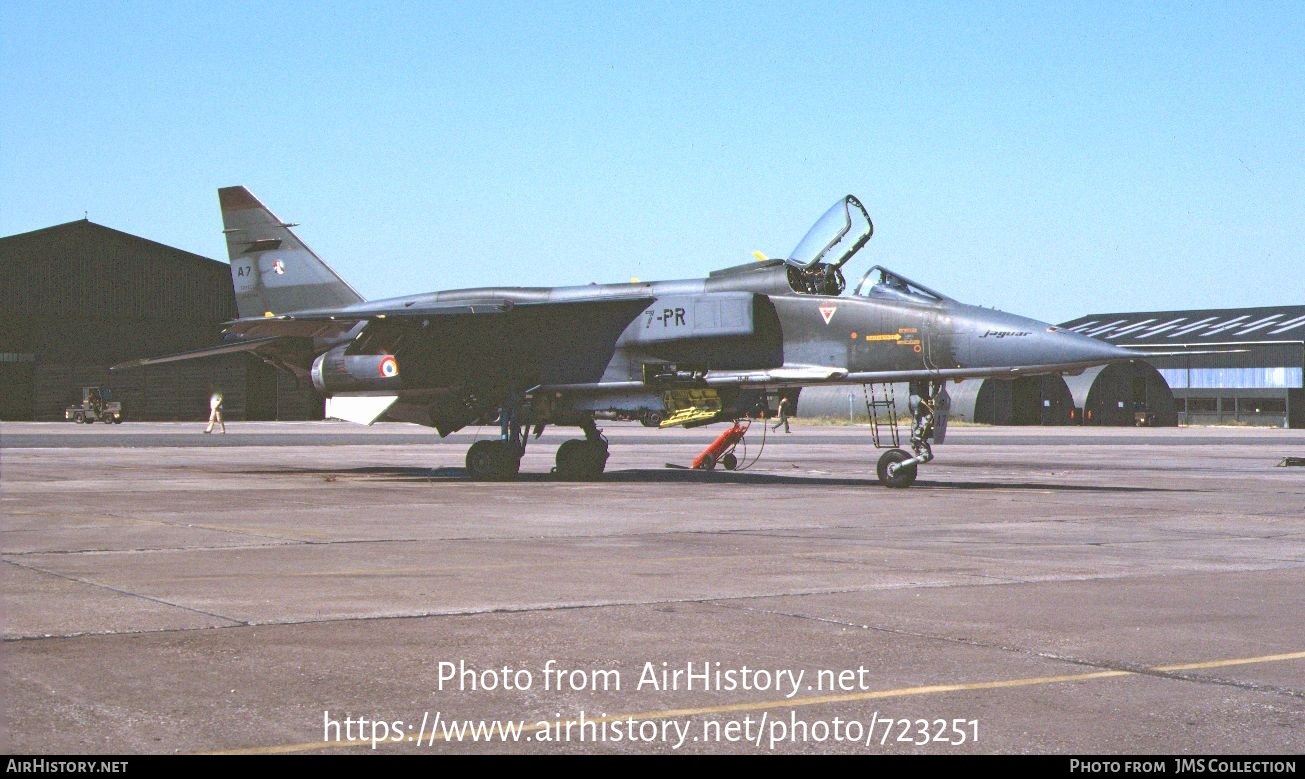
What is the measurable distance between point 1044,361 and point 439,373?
10.0m

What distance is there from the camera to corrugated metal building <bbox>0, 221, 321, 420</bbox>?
65.5m

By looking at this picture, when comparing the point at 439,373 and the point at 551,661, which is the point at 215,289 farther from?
the point at 551,661

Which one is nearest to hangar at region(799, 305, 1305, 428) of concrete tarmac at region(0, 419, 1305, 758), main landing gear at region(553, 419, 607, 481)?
main landing gear at region(553, 419, 607, 481)

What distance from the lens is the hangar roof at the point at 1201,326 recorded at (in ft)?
242

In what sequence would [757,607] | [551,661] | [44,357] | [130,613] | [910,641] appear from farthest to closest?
[44,357]
[757,607]
[130,613]
[910,641]
[551,661]

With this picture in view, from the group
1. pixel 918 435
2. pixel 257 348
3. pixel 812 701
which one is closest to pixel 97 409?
pixel 257 348

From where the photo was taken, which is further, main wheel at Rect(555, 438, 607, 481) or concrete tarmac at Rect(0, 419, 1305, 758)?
main wheel at Rect(555, 438, 607, 481)

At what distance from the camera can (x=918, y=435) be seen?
1973 cm

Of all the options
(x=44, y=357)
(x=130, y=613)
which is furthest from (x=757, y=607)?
(x=44, y=357)

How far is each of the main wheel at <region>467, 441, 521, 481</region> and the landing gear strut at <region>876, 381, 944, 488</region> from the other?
6388mm

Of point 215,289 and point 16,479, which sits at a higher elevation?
point 215,289

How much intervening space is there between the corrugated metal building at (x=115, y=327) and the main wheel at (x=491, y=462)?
4262cm

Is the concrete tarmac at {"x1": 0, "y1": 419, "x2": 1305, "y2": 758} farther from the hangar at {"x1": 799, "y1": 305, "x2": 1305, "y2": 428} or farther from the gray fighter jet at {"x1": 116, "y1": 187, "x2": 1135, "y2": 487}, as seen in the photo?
the hangar at {"x1": 799, "y1": 305, "x2": 1305, "y2": 428}
